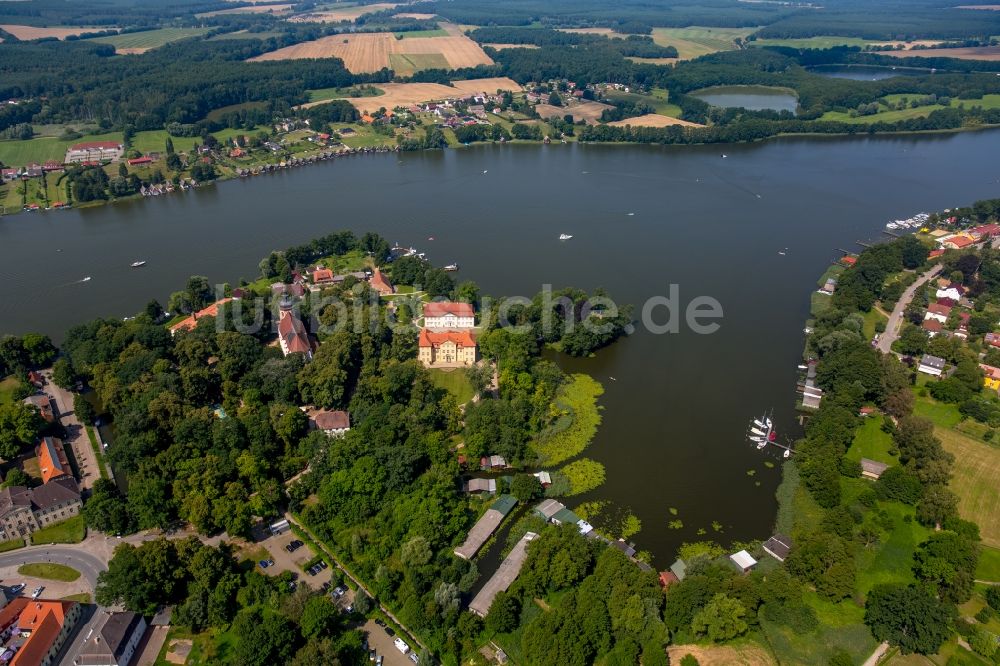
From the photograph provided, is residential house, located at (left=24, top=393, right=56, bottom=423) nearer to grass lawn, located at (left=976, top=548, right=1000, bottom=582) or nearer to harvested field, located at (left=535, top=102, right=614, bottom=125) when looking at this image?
grass lawn, located at (left=976, top=548, right=1000, bottom=582)

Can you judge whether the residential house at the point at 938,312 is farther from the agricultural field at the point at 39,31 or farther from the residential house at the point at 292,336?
the agricultural field at the point at 39,31

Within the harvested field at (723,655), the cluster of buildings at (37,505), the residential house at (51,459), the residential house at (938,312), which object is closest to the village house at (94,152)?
the residential house at (51,459)

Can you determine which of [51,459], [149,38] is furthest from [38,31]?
[51,459]

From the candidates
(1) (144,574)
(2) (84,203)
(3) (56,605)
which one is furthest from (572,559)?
(2) (84,203)

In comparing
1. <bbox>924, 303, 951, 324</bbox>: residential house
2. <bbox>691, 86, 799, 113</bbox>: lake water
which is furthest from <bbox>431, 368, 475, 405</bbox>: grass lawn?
<bbox>691, 86, 799, 113</bbox>: lake water

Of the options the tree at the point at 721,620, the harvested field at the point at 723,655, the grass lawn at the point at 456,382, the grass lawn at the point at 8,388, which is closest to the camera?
the harvested field at the point at 723,655

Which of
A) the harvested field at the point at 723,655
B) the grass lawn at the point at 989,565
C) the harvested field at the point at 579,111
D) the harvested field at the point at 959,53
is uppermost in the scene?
the harvested field at the point at 959,53

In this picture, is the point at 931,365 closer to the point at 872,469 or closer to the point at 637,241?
the point at 872,469
